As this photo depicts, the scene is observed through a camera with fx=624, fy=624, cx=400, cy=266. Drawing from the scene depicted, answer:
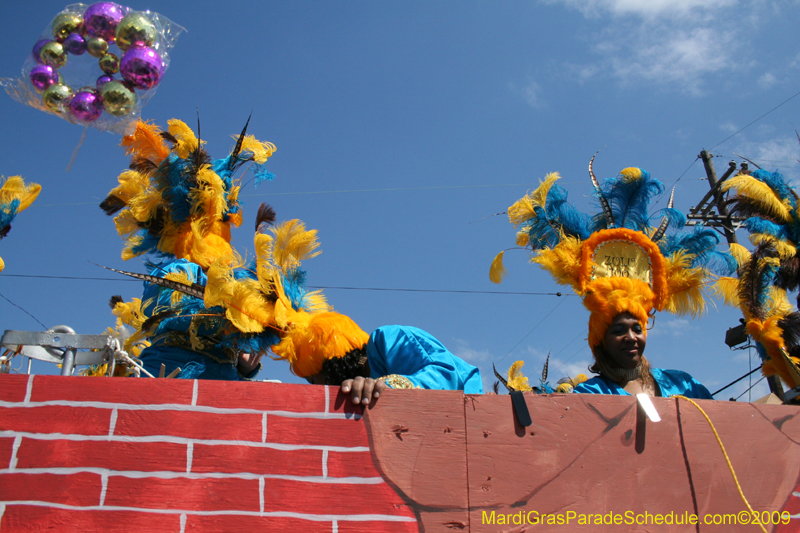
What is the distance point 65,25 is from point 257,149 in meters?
1.54

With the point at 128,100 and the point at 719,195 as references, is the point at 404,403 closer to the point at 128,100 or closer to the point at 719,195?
the point at 128,100

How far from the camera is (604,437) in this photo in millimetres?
2281

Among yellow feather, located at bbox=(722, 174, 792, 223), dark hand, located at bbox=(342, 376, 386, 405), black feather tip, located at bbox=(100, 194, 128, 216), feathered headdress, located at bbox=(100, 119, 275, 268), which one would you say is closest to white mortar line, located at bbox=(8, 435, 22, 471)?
dark hand, located at bbox=(342, 376, 386, 405)

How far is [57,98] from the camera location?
167 inches

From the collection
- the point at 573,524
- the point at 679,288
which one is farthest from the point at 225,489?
the point at 679,288

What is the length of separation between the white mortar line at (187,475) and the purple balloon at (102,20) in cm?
338

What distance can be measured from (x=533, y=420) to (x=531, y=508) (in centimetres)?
30

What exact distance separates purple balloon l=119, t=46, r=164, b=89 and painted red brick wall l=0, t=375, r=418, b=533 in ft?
9.07

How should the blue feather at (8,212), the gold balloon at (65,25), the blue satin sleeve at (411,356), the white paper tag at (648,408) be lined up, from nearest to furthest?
1. the white paper tag at (648,408)
2. the blue satin sleeve at (411,356)
3. the gold balloon at (65,25)
4. the blue feather at (8,212)

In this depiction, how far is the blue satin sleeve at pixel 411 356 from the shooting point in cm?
287

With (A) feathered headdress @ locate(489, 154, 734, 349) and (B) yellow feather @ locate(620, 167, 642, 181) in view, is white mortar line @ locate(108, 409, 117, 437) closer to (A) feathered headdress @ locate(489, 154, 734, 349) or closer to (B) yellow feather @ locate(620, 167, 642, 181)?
(A) feathered headdress @ locate(489, 154, 734, 349)

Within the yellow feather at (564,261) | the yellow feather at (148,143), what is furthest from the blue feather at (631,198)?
the yellow feather at (148,143)

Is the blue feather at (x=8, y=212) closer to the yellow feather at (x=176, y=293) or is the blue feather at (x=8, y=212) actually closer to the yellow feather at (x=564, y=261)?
the yellow feather at (x=176, y=293)

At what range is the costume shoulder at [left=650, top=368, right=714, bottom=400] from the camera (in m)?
3.32
